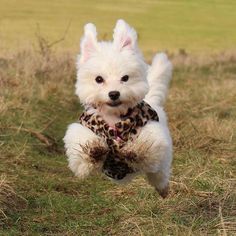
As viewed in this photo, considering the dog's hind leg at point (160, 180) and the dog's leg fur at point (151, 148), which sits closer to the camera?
the dog's leg fur at point (151, 148)

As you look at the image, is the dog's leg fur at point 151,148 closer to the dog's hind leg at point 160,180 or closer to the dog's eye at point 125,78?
the dog's hind leg at point 160,180

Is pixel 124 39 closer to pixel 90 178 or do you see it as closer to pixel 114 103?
pixel 114 103

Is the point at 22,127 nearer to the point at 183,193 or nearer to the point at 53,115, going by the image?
the point at 53,115

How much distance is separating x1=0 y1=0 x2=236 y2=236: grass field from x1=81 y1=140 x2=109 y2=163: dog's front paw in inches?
25.3

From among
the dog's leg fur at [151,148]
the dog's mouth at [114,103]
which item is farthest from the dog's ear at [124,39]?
the dog's leg fur at [151,148]

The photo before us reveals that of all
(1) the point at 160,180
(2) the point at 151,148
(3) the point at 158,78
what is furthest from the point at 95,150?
(3) the point at 158,78

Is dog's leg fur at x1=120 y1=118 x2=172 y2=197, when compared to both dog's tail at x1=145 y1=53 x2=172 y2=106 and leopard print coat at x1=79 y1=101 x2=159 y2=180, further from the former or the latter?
dog's tail at x1=145 y1=53 x2=172 y2=106

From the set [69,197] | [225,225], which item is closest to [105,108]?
[225,225]

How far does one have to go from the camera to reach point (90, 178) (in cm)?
650

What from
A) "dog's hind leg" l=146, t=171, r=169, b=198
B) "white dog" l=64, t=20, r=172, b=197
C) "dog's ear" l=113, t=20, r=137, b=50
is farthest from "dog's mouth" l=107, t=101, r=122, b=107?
"dog's hind leg" l=146, t=171, r=169, b=198

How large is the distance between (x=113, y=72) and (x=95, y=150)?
1.68 ft

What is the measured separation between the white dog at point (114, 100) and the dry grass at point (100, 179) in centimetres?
55

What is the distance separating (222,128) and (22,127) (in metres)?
2.52

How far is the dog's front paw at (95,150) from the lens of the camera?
4043 millimetres
